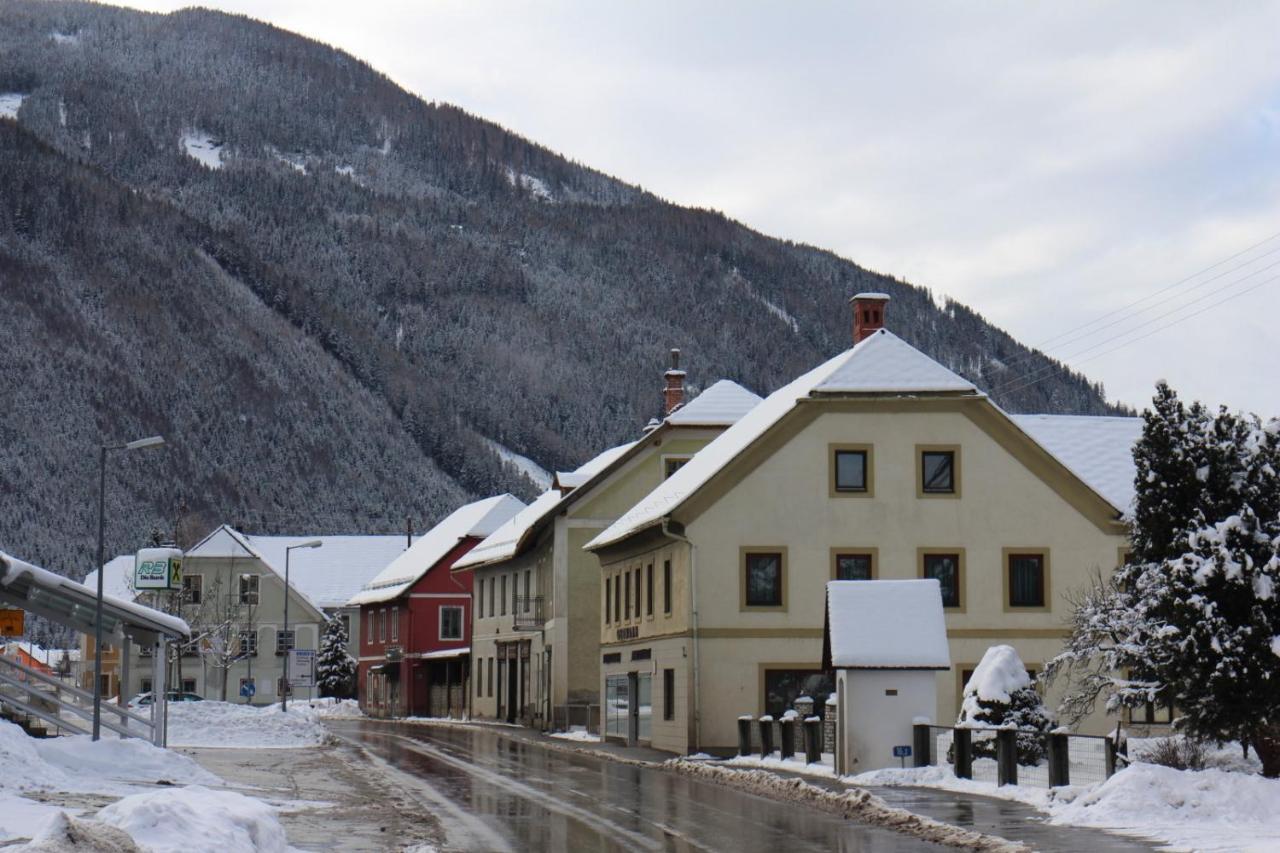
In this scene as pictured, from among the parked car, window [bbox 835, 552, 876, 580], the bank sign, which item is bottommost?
the parked car

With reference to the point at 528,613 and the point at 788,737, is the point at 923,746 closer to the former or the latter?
the point at 788,737

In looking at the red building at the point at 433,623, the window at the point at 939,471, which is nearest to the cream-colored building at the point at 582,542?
the window at the point at 939,471

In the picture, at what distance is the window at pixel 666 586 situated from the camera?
51.4 meters

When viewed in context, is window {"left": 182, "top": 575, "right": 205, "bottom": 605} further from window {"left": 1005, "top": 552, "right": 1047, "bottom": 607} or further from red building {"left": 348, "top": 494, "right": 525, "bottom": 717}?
window {"left": 1005, "top": 552, "right": 1047, "bottom": 607}

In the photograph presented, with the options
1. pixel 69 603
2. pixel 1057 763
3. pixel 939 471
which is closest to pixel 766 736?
pixel 939 471

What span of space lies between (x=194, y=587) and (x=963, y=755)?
91.5 meters

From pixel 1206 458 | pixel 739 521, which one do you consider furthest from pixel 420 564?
pixel 1206 458

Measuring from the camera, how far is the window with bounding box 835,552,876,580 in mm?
49969

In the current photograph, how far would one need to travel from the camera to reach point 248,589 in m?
119

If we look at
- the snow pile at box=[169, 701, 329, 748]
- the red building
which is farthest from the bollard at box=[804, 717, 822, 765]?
the red building

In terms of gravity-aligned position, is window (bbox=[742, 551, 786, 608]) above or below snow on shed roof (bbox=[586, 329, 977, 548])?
below

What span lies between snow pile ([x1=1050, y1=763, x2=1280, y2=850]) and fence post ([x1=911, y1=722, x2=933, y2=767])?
872 cm

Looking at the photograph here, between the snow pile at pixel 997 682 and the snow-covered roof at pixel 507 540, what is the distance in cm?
3794

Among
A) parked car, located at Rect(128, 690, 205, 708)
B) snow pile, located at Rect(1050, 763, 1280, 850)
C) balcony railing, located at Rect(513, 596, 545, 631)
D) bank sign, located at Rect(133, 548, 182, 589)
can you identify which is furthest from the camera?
parked car, located at Rect(128, 690, 205, 708)
